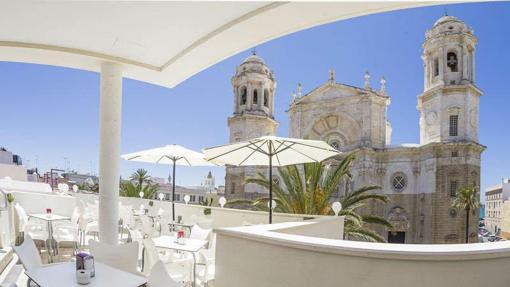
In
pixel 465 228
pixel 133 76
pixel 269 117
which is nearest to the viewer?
pixel 133 76

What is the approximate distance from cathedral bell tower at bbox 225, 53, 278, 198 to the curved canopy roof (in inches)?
1114

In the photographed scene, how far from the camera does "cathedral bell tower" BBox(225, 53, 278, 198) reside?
34469 millimetres

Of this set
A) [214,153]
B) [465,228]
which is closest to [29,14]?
[214,153]

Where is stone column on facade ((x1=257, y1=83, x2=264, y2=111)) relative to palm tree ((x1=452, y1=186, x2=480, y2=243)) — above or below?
above

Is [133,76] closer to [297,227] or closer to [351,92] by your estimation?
[297,227]

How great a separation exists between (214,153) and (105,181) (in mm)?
1828

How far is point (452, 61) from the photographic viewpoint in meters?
30.1

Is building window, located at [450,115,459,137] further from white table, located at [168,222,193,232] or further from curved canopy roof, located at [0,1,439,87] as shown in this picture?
curved canopy roof, located at [0,1,439,87]

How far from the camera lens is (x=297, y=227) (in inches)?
175

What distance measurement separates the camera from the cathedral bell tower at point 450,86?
2905cm

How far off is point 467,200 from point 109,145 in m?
27.8

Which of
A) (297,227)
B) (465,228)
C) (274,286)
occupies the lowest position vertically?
(465,228)

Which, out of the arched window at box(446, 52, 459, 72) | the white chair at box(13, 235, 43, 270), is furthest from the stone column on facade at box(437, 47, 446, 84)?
the white chair at box(13, 235, 43, 270)

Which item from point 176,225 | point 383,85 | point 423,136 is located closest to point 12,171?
point 176,225
